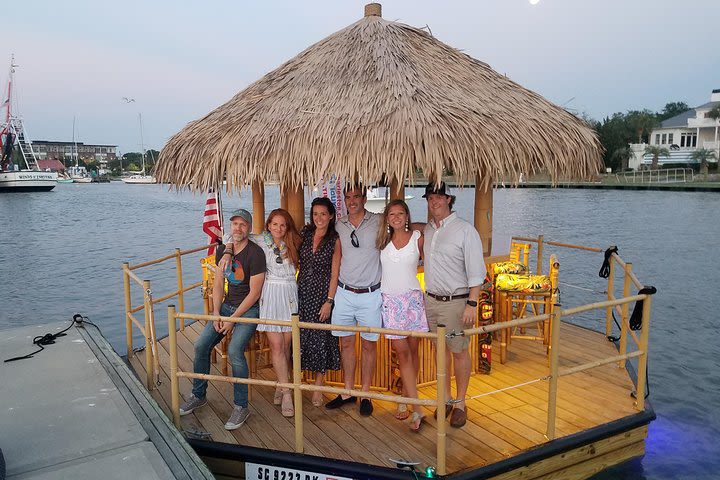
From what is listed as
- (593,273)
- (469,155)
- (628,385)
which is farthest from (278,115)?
(593,273)

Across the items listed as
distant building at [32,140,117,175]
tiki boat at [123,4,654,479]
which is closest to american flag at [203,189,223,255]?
tiki boat at [123,4,654,479]

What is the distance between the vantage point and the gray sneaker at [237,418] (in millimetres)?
4078

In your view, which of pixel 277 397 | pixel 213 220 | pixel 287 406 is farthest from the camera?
pixel 213 220

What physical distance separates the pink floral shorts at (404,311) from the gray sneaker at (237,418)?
1.34 metres

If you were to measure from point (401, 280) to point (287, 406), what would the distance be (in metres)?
1.48

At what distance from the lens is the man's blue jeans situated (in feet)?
13.5

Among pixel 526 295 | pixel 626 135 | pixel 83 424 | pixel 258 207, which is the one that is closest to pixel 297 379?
pixel 83 424

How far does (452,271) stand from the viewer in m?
3.80

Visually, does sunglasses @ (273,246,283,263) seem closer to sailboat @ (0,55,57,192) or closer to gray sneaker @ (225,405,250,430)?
gray sneaker @ (225,405,250,430)

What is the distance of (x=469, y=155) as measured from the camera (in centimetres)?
414

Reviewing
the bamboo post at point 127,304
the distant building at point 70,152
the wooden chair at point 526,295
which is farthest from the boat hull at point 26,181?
the wooden chair at point 526,295

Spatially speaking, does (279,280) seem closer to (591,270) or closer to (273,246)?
(273,246)

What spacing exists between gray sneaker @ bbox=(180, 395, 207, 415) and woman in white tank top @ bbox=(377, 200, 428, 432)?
69.7 inches

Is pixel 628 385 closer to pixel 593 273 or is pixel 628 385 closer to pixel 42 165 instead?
pixel 593 273
